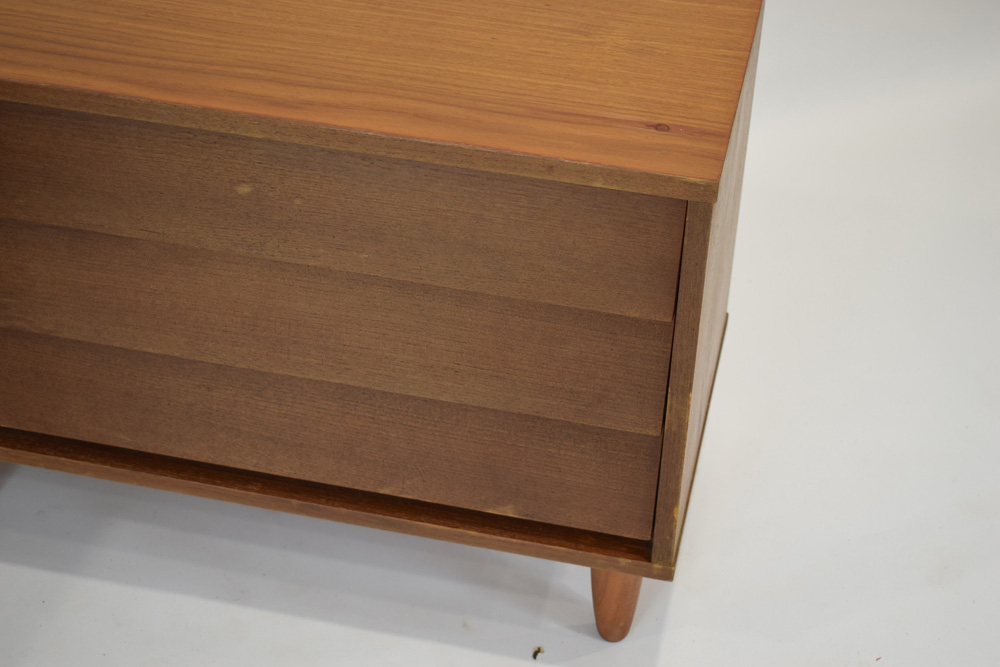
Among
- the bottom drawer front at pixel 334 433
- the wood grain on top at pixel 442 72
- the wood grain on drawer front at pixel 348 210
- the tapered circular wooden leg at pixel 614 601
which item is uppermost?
the wood grain on top at pixel 442 72

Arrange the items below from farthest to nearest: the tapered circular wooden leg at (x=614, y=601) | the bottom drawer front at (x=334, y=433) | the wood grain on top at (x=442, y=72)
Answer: the tapered circular wooden leg at (x=614, y=601)
the bottom drawer front at (x=334, y=433)
the wood grain on top at (x=442, y=72)

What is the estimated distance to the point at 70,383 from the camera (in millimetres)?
1028

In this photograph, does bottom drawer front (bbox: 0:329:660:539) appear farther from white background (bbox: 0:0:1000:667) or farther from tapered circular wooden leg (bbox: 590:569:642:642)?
white background (bbox: 0:0:1000:667)

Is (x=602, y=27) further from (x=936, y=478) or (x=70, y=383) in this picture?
(x=936, y=478)

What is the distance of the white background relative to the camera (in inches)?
43.4

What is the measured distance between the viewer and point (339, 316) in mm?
915

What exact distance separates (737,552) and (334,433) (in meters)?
0.51

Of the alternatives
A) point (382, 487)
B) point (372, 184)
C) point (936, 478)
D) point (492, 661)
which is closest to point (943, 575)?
point (936, 478)

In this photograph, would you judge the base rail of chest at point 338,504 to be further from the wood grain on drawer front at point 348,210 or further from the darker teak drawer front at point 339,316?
the wood grain on drawer front at point 348,210

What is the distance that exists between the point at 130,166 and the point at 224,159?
9cm

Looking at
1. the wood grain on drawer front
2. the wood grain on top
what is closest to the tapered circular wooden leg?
the wood grain on drawer front

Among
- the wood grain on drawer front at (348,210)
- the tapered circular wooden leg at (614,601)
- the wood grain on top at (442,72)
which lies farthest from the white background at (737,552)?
the wood grain on top at (442,72)

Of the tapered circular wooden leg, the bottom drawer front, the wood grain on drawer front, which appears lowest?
the tapered circular wooden leg

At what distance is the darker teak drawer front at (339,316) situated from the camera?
0.83 meters
